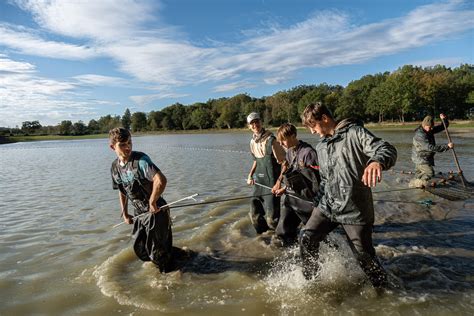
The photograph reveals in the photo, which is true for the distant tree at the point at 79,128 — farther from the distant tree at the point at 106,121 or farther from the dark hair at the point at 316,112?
the dark hair at the point at 316,112

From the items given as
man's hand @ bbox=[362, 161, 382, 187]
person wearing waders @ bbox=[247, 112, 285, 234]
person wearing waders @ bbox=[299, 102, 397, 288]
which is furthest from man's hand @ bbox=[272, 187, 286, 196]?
man's hand @ bbox=[362, 161, 382, 187]

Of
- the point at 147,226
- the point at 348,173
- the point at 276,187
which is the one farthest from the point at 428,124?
the point at 147,226

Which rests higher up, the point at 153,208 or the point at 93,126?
the point at 93,126

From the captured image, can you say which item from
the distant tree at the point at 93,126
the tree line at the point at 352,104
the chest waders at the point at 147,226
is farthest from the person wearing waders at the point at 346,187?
the distant tree at the point at 93,126

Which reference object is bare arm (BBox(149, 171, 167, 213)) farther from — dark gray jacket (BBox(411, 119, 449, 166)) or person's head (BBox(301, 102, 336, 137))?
dark gray jacket (BBox(411, 119, 449, 166))

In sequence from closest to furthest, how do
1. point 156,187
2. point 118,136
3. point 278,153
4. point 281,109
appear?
point 156,187 < point 118,136 < point 278,153 < point 281,109

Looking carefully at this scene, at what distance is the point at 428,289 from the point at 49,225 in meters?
8.11

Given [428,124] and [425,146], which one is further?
[425,146]

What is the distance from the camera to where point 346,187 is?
13.1 feet

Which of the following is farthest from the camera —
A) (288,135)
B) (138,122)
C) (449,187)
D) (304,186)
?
(138,122)

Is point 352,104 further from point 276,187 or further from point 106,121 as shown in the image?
point 106,121

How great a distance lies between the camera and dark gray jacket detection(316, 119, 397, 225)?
389 cm

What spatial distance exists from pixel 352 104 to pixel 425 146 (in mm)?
70952

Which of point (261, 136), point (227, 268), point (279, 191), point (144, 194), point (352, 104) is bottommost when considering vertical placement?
point (227, 268)
